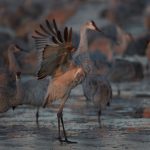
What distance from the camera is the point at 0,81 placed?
13.5 meters

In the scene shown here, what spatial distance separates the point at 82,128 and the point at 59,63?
132cm

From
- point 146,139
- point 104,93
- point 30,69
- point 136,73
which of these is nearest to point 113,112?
point 104,93

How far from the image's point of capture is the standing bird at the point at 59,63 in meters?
10.0

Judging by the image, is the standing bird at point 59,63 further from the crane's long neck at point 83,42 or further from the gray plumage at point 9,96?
the gray plumage at point 9,96

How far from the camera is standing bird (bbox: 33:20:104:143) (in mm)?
10047

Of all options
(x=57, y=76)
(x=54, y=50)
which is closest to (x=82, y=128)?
(x=57, y=76)

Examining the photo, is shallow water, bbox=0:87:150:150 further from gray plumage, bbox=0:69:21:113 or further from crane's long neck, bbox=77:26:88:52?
crane's long neck, bbox=77:26:88:52

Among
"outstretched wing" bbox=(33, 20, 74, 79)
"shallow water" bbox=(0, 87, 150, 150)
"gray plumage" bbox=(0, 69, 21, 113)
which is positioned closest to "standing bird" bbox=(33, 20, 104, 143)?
"outstretched wing" bbox=(33, 20, 74, 79)

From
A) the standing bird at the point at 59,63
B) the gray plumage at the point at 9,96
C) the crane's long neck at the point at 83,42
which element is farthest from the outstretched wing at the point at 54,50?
the gray plumage at the point at 9,96

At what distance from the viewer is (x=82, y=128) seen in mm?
11195

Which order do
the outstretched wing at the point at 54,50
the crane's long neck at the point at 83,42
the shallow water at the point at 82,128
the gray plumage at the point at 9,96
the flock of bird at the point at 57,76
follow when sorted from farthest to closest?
1. the gray plumage at the point at 9,96
2. the crane's long neck at the point at 83,42
3. the flock of bird at the point at 57,76
4. the outstretched wing at the point at 54,50
5. the shallow water at the point at 82,128

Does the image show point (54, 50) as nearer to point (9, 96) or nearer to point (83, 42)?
point (83, 42)

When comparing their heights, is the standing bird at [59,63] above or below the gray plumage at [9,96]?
above

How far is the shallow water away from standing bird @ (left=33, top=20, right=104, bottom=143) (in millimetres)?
389
